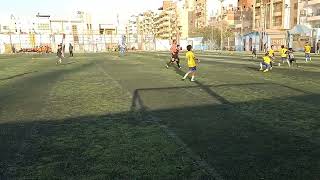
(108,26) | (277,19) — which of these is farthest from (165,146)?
(108,26)

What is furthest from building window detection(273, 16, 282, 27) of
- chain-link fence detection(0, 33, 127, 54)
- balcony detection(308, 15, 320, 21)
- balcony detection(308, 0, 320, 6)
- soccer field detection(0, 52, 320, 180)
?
soccer field detection(0, 52, 320, 180)

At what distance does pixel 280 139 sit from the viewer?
6.62 m

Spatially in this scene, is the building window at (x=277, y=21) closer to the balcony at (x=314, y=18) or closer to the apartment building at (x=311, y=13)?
the apartment building at (x=311, y=13)

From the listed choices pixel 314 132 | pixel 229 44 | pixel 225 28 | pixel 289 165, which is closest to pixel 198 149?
pixel 289 165

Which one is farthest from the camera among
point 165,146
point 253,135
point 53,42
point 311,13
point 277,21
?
point 53,42

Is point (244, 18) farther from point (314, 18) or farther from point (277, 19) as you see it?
point (314, 18)

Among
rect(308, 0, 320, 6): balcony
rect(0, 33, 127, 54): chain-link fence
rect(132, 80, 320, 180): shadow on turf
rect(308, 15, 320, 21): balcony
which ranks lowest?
rect(132, 80, 320, 180): shadow on turf

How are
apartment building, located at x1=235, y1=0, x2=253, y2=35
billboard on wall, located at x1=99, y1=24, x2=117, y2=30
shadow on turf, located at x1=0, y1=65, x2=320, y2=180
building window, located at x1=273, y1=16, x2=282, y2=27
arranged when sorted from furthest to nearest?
1. billboard on wall, located at x1=99, y1=24, x2=117, y2=30
2. apartment building, located at x1=235, y1=0, x2=253, y2=35
3. building window, located at x1=273, y1=16, x2=282, y2=27
4. shadow on turf, located at x1=0, y1=65, x2=320, y2=180

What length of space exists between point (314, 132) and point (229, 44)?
269 ft

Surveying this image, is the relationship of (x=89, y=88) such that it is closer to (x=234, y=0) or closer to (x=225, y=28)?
(x=225, y=28)

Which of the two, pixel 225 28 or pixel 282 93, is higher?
pixel 225 28

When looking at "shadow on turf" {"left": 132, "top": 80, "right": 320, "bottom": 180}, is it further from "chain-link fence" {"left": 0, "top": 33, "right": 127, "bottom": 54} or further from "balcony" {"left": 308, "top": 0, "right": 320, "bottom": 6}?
"chain-link fence" {"left": 0, "top": 33, "right": 127, "bottom": 54}

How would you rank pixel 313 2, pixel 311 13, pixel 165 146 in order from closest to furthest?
pixel 165 146, pixel 313 2, pixel 311 13

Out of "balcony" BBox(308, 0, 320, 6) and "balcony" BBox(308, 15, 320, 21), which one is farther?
"balcony" BBox(308, 0, 320, 6)
